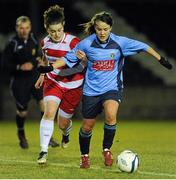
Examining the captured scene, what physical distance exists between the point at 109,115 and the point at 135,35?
15.9 m

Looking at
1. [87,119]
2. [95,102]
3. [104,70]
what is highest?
[104,70]

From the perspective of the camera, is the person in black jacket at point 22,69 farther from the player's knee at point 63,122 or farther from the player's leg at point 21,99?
the player's knee at point 63,122

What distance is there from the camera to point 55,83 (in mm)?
9992

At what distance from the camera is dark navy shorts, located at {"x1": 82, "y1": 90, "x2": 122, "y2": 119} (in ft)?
30.2

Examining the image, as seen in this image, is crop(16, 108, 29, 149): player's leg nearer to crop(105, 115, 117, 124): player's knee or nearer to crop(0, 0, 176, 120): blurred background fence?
crop(105, 115, 117, 124): player's knee

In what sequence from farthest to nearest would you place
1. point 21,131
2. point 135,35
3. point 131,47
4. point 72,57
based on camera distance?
point 135,35
point 21,131
point 72,57
point 131,47

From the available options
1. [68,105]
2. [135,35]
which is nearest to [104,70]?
→ [68,105]

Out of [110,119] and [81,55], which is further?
[81,55]

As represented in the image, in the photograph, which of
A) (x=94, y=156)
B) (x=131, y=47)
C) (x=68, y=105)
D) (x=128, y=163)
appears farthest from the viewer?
(x=94, y=156)

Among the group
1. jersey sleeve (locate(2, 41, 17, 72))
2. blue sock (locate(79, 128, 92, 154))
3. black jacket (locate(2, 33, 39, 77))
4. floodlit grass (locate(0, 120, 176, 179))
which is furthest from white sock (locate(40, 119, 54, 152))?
jersey sleeve (locate(2, 41, 17, 72))

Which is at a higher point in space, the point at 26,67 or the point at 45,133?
the point at 26,67

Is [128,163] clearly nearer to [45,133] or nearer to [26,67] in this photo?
[45,133]

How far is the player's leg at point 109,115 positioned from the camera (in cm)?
911

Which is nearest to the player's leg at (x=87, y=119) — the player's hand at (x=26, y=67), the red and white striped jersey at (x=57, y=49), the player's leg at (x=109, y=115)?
the player's leg at (x=109, y=115)
